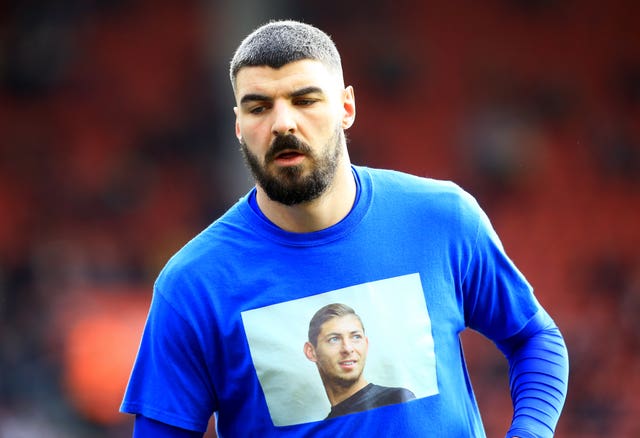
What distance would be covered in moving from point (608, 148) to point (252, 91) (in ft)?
30.3

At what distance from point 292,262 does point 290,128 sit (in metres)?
0.31

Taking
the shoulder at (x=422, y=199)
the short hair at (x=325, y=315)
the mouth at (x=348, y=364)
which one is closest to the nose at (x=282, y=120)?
the shoulder at (x=422, y=199)

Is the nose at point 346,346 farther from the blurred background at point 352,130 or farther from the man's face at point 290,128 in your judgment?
the blurred background at point 352,130

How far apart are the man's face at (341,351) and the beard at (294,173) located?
0.95ft

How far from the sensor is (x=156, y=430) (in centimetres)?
261

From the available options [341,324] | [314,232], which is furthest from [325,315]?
[314,232]

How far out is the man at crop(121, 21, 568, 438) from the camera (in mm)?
2592

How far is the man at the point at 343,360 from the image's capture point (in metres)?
2.62

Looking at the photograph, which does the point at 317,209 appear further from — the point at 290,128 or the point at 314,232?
the point at 290,128

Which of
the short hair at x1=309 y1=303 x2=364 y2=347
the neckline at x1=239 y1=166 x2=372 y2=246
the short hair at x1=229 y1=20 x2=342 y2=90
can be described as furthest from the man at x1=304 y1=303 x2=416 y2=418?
the short hair at x1=229 y1=20 x2=342 y2=90

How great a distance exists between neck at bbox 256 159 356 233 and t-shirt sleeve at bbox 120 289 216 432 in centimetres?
32

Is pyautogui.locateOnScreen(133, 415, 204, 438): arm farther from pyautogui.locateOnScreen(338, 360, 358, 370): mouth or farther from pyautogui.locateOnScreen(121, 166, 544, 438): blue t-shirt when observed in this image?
pyautogui.locateOnScreen(338, 360, 358, 370): mouth

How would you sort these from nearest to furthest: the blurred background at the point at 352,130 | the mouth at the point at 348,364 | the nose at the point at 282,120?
the nose at the point at 282,120 → the mouth at the point at 348,364 → the blurred background at the point at 352,130

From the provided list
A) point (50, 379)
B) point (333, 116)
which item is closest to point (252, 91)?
point (333, 116)
